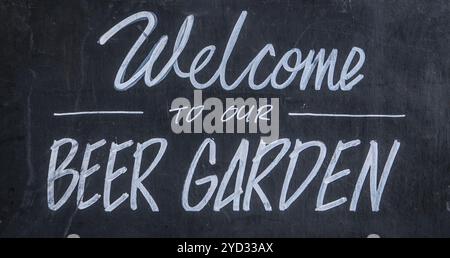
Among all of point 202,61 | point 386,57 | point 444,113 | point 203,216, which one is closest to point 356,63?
point 386,57

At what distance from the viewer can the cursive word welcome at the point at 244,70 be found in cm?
436

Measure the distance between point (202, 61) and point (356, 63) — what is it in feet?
3.11

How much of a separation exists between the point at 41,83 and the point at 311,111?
166cm

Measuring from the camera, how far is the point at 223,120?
4.36 metres

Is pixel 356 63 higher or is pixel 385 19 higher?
pixel 385 19

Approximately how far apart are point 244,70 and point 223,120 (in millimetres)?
334

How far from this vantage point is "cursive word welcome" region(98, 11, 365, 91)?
14.3 feet

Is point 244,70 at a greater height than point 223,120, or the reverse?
point 244,70

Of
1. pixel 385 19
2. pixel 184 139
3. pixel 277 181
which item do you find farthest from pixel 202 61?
pixel 385 19

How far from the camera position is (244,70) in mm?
4359

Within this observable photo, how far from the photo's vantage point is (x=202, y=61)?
4363 millimetres

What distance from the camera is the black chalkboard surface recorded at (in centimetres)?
434

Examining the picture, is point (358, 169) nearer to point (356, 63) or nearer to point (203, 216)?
point (356, 63)
